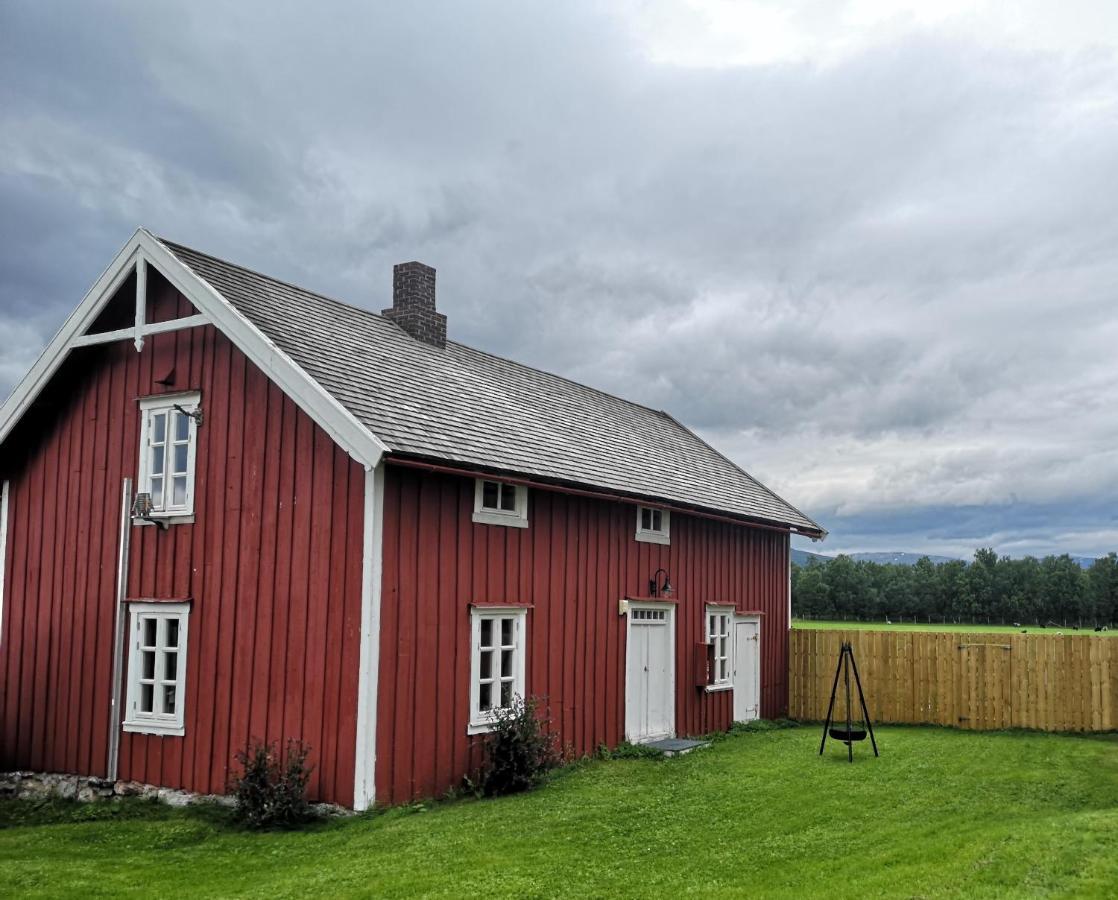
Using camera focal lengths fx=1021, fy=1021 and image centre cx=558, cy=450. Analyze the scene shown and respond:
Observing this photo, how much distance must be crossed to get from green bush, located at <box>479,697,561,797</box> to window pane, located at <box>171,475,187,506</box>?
5236 mm

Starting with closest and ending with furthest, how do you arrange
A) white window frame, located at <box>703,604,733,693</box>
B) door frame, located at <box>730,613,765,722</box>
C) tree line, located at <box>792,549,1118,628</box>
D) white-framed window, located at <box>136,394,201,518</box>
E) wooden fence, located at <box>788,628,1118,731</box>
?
1. white-framed window, located at <box>136,394,201,518</box>
2. wooden fence, located at <box>788,628,1118,731</box>
3. white window frame, located at <box>703,604,733,693</box>
4. door frame, located at <box>730,613,765,722</box>
5. tree line, located at <box>792,549,1118,628</box>

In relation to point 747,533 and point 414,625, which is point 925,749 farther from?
point 414,625

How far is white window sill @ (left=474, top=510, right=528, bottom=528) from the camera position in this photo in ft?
45.1

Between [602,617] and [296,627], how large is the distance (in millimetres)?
5559

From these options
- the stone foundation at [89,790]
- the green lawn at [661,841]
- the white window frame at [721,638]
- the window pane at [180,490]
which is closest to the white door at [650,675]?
the white window frame at [721,638]

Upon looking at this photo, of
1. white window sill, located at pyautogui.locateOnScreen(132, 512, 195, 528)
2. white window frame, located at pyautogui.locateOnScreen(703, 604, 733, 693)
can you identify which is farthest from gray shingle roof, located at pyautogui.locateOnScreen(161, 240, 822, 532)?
white window sill, located at pyautogui.locateOnScreen(132, 512, 195, 528)

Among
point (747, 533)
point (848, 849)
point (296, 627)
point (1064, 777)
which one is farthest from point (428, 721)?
point (747, 533)

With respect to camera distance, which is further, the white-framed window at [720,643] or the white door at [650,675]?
the white-framed window at [720,643]

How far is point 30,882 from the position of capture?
368 inches

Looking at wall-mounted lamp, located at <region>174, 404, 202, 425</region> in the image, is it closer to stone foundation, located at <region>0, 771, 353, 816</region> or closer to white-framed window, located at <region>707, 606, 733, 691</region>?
stone foundation, located at <region>0, 771, 353, 816</region>

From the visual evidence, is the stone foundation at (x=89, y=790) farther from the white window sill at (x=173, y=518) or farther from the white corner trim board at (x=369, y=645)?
the white window sill at (x=173, y=518)

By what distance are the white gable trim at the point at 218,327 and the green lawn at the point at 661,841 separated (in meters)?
4.27

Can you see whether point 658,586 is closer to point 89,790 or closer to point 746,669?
point 746,669

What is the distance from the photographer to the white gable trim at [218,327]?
11922mm
